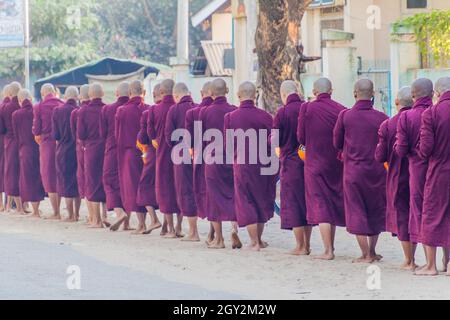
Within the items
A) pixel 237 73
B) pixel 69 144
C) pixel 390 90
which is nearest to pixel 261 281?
pixel 69 144

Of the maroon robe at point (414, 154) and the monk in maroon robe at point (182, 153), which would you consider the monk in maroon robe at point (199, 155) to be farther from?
the maroon robe at point (414, 154)

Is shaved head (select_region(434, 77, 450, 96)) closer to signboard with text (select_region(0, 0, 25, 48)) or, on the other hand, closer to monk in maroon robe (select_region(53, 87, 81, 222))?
monk in maroon robe (select_region(53, 87, 81, 222))

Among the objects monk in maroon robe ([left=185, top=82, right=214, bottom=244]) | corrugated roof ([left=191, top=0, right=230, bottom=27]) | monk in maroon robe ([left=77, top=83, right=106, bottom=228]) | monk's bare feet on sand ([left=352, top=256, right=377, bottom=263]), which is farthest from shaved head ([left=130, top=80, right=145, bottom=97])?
corrugated roof ([left=191, top=0, right=230, bottom=27])

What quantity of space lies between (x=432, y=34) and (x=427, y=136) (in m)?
8.26

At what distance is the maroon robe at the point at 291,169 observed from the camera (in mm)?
14055

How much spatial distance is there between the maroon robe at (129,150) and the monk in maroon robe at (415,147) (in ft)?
17.0

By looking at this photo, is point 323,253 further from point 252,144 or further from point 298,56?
point 298,56

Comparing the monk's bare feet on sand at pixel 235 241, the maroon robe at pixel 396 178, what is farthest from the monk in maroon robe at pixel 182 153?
the maroon robe at pixel 396 178

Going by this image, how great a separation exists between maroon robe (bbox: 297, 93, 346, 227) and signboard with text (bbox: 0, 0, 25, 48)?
14.8 m

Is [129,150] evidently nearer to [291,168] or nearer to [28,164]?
[28,164]

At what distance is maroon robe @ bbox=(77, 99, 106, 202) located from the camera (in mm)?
17641

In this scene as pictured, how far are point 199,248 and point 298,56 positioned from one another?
5.54 metres

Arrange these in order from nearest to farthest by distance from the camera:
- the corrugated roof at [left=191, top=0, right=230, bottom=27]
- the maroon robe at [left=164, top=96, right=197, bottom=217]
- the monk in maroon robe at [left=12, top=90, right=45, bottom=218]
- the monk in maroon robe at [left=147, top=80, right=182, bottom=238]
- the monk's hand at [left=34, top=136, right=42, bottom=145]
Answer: the maroon robe at [left=164, top=96, right=197, bottom=217], the monk in maroon robe at [left=147, top=80, right=182, bottom=238], the monk's hand at [left=34, top=136, right=42, bottom=145], the monk in maroon robe at [left=12, top=90, right=45, bottom=218], the corrugated roof at [left=191, top=0, right=230, bottom=27]

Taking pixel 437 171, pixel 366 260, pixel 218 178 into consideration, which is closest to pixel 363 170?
pixel 366 260
